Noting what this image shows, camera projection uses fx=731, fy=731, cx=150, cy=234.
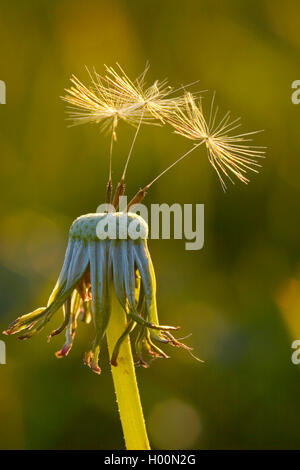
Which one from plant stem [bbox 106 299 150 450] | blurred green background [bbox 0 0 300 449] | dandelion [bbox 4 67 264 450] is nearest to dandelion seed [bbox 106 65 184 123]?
dandelion [bbox 4 67 264 450]

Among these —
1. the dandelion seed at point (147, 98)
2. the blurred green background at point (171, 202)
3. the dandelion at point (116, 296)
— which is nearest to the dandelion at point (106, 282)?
the dandelion at point (116, 296)

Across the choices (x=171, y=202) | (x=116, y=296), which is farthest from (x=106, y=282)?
(x=171, y=202)

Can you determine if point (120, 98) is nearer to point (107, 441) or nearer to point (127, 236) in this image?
point (127, 236)

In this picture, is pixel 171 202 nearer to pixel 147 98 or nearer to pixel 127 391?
pixel 147 98

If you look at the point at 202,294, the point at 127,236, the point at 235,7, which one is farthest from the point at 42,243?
the point at 127,236

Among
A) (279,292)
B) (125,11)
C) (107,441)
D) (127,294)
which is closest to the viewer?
(127,294)

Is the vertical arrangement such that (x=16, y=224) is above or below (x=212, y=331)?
above
